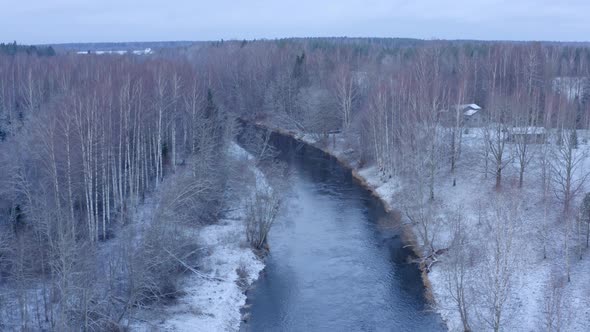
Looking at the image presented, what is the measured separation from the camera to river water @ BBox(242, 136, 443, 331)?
65.1ft

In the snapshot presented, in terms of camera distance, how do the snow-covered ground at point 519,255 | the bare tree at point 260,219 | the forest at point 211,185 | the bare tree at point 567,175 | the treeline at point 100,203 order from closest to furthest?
the treeline at point 100,203 → the forest at point 211,185 → the snow-covered ground at point 519,255 → the bare tree at point 567,175 → the bare tree at point 260,219

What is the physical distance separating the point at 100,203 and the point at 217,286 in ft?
30.3

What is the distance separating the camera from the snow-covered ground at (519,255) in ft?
60.9

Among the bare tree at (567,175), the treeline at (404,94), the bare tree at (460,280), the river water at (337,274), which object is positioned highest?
the treeline at (404,94)

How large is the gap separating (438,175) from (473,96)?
62.2 feet

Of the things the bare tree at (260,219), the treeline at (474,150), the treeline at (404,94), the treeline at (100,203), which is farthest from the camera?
the treeline at (404,94)

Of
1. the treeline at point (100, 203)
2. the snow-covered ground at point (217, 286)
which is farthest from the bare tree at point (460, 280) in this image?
the treeline at point (100, 203)

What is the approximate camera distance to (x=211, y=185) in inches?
1116

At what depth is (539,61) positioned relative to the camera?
50.7m

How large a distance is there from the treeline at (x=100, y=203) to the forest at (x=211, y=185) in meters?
0.10

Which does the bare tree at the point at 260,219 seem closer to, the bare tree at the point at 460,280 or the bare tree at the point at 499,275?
the bare tree at the point at 460,280

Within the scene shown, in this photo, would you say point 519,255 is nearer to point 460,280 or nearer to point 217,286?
point 460,280

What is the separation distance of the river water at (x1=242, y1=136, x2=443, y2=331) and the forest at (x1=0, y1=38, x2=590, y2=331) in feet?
4.22

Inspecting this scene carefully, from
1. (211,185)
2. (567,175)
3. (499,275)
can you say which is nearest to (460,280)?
(499,275)
